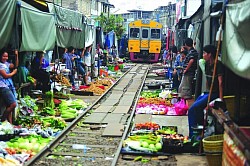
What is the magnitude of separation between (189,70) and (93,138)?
353 centimetres

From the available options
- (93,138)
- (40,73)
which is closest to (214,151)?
(93,138)

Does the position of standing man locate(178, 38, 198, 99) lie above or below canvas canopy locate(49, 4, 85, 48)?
below

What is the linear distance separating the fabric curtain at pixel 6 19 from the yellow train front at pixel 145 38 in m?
29.8

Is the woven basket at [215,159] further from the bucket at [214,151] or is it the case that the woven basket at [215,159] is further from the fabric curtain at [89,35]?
the fabric curtain at [89,35]

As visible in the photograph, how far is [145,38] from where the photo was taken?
40.1 m

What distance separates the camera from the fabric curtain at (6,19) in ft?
31.9

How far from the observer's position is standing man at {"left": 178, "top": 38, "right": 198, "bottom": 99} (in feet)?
39.0

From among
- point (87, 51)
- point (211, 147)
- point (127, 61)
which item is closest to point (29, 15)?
point (211, 147)

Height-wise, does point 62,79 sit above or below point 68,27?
below

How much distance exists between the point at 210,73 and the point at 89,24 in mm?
13949

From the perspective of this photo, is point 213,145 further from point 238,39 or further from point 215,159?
point 238,39

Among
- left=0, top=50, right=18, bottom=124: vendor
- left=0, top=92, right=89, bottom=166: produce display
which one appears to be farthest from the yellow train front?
left=0, top=50, right=18, bottom=124: vendor

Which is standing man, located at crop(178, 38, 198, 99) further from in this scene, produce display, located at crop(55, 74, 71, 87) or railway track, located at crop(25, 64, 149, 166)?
produce display, located at crop(55, 74, 71, 87)

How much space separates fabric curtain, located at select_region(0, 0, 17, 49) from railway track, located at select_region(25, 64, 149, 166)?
2507 millimetres
